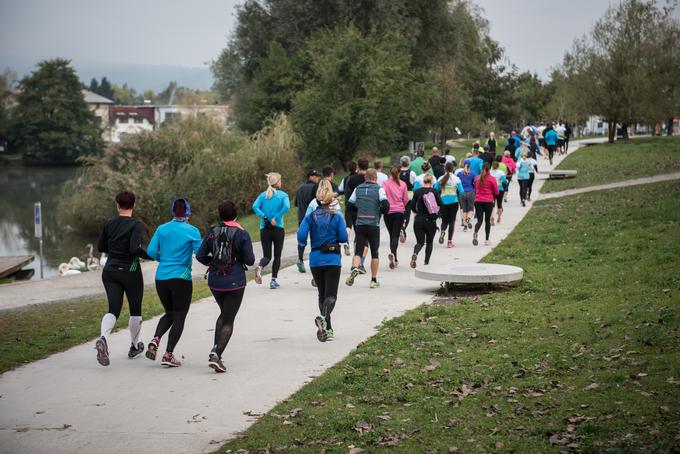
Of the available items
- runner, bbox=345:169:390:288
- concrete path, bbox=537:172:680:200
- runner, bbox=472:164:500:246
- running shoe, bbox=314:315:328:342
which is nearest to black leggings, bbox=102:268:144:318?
running shoe, bbox=314:315:328:342

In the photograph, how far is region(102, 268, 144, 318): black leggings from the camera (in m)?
10.0

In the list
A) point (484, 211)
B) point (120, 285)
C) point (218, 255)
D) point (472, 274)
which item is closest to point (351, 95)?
point (484, 211)

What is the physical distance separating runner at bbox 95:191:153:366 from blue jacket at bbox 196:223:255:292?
2.33 feet

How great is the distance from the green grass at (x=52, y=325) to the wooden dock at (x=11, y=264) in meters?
12.1

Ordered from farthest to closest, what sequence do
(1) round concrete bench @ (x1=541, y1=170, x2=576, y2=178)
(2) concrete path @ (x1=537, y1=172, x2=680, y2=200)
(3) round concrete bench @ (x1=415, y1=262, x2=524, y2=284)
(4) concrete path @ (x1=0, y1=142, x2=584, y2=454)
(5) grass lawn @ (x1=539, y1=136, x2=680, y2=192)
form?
(1) round concrete bench @ (x1=541, y1=170, x2=576, y2=178) → (5) grass lawn @ (x1=539, y1=136, x2=680, y2=192) → (2) concrete path @ (x1=537, y1=172, x2=680, y2=200) → (3) round concrete bench @ (x1=415, y1=262, x2=524, y2=284) → (4) concrete path @ (x1=0, y1=142, x2=584, y2=454)

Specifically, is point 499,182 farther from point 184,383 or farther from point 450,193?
point 184,383

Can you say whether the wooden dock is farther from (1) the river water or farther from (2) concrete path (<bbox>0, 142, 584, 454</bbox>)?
(2) concrete path (<bbox>0, 142, 584, 454</bbox>)

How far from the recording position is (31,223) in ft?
168

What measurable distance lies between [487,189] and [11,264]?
56.7 feet

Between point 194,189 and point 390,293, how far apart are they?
83.2 ft

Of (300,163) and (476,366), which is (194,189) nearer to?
(300,163)

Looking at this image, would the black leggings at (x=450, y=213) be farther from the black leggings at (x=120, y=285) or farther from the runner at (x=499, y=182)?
the black leggings at (x=120, y=285)

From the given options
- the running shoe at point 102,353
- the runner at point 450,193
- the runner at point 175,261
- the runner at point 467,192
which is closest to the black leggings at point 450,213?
the runner at point 450,193

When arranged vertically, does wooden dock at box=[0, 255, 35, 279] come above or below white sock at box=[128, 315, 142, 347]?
below
